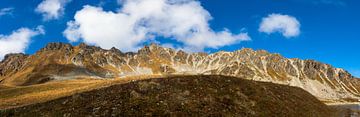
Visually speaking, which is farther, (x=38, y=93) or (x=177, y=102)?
(x=38, y=93)

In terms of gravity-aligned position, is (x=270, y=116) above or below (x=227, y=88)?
below

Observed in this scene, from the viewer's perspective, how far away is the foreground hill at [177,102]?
25.1 metres

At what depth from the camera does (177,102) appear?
26.9m

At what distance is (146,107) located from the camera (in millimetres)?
24969

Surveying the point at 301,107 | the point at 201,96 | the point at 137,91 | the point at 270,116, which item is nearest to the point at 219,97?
the point at 201,96

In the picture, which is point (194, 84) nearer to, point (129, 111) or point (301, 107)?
point (129, 111)

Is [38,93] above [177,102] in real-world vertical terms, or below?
above

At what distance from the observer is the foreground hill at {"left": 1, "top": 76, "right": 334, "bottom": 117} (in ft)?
82.3

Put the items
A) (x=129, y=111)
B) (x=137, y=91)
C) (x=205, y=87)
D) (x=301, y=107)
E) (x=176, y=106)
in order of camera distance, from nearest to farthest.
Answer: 1. (x=129, y=111)
2. (x=176, y=106)
3. (x=137, y=91)
4. (x=205, y=87)
5. (x=301, y=107)

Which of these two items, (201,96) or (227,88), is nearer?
(201,96)

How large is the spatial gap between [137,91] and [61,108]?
6311 mm

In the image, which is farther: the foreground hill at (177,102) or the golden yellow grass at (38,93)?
the golden yellow grass at (38,93)

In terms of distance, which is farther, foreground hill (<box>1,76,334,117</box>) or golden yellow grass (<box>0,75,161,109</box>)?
golden yellow grass (<box>0,75,161,109</box>)

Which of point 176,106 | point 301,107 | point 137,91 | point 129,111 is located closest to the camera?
point 129,111
